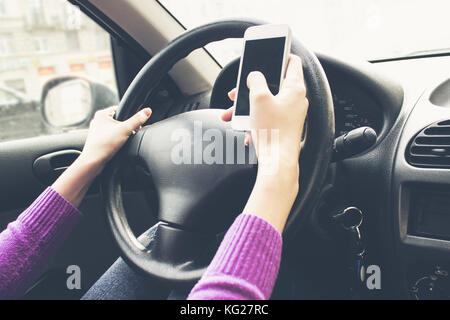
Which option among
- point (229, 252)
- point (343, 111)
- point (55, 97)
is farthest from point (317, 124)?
point (55, 97)

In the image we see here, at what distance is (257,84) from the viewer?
2.15 feet

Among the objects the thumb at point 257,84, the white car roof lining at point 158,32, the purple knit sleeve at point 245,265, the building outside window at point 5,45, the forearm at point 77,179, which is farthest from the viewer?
the building outside window at point 5,45

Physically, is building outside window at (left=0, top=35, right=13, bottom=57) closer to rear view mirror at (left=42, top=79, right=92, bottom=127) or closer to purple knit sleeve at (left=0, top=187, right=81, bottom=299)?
rear view mirror at (left=42, top=79, right=92, bottom=127)

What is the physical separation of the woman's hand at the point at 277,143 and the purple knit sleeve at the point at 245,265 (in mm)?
27

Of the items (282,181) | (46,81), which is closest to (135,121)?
(282,181)

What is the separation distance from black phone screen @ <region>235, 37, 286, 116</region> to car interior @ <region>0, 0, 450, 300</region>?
4 centimetres

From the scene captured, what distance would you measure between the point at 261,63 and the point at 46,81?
1396mm

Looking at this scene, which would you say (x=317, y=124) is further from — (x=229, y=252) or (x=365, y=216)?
(x=365, y=216)

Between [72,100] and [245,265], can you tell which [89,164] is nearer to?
[245,265]

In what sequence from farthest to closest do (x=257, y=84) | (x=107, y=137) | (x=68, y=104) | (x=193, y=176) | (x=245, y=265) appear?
(x=68, y=104)
(x=107, y=137)
(x=193, y=176)
(x=257, y=84)
(x=245, y=265)

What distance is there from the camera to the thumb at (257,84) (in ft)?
2.09

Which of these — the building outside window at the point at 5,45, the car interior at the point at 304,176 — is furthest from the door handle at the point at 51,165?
Result: the building outside window at the point at 5,45

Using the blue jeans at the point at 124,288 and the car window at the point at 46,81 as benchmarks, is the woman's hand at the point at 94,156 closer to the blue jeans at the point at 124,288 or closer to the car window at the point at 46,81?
the blue jeans at the point at 124,288

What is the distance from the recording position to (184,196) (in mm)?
803
